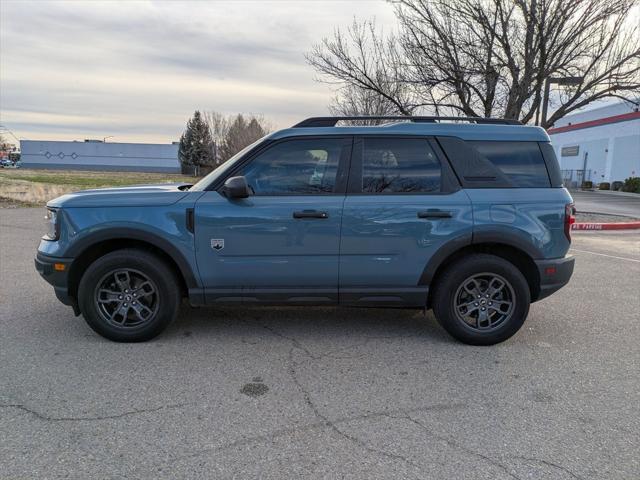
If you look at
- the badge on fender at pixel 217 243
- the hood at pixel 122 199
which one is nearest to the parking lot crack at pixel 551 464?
the badge on fender at pixel 217 243

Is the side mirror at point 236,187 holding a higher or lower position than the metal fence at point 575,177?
lower

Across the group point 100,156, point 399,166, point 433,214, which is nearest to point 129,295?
point 399,166

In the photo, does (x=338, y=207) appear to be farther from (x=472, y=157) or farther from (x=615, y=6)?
(x=615, y=6)

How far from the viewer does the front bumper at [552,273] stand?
13.6 feet

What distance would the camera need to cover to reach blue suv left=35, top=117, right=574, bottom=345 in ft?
13.1

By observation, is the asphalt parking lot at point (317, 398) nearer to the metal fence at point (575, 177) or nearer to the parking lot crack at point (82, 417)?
the parking lot crack at point (82, 417)

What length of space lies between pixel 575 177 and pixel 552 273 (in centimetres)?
4590

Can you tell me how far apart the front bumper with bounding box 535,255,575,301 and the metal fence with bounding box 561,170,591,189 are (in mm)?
42563

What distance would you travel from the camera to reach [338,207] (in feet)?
13.1

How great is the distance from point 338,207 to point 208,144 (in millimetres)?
77110

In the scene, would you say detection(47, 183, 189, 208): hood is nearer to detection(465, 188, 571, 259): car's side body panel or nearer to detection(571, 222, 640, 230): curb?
detection(465, 188, 571, 259): car's side body panel

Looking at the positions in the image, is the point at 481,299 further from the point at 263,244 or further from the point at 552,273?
the point at 263,244

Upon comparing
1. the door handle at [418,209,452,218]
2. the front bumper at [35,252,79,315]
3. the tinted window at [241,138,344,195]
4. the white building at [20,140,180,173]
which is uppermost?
A: the white building at [20,140,180,173]

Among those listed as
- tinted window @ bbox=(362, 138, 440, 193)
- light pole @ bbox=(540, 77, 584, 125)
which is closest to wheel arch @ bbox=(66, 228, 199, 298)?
tinted window @ bbox=(362, 138, 440, 193)
